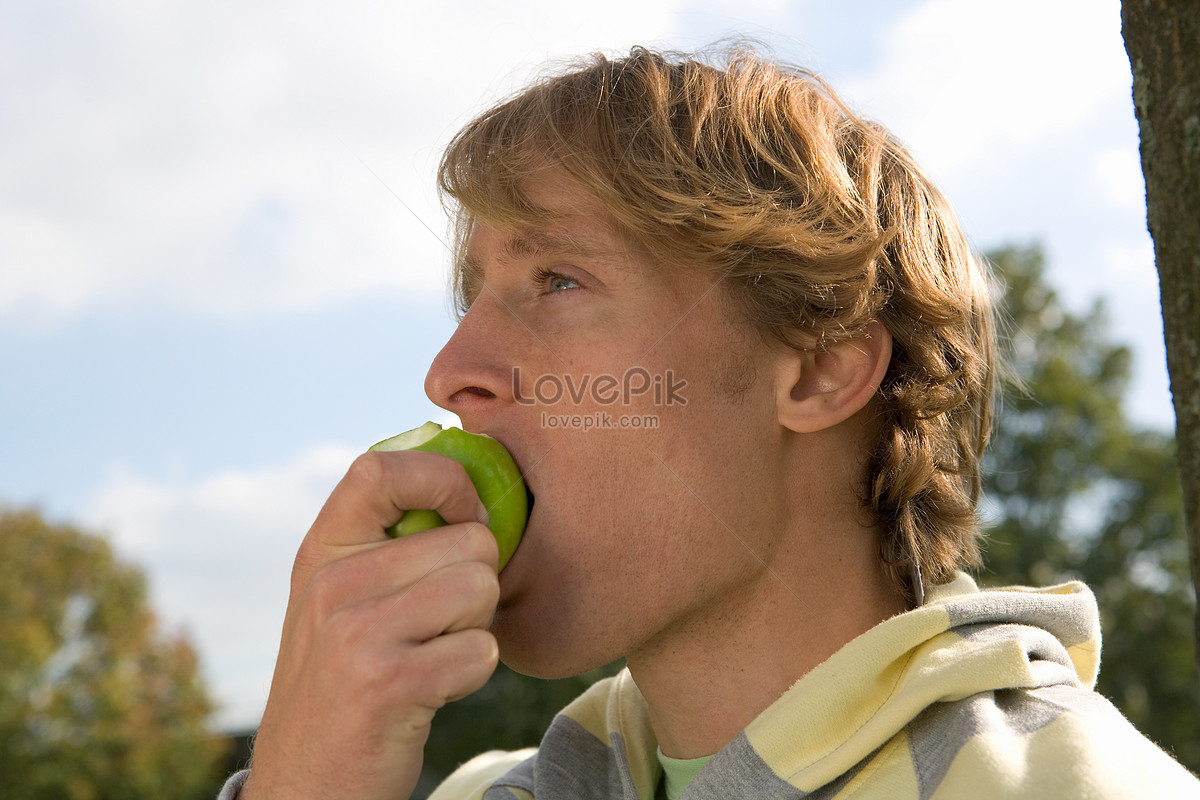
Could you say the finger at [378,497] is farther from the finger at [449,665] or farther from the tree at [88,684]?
the tree at [88,684]

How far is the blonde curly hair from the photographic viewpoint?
2.94 m

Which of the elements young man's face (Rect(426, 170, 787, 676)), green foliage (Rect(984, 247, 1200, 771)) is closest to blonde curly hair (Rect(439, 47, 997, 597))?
young man's face (Rect(426, 170, 787, 676))

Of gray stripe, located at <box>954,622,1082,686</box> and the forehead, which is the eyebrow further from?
gray stripe, located at <box>954,622,1082,686</box>

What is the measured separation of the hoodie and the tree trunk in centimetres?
43

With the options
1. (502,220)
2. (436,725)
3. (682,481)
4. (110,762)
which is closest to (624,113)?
(502,220)

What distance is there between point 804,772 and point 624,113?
80.1 inches

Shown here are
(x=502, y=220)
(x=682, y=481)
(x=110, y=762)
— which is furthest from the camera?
(x=110, y=762)

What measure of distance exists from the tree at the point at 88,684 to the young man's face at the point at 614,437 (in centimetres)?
3763

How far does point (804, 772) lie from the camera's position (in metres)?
2.28

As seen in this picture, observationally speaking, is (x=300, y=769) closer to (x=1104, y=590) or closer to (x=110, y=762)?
(x=1104, y=590)

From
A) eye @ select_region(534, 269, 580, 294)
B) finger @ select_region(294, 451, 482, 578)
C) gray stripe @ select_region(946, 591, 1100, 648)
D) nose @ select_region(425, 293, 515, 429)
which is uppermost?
eye @ select_region(534, 269, 580, 294)

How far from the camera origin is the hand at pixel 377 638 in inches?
87.5

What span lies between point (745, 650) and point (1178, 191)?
1.67 metres

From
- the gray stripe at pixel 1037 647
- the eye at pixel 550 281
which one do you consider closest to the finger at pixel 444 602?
the eye at pixel 550 281
